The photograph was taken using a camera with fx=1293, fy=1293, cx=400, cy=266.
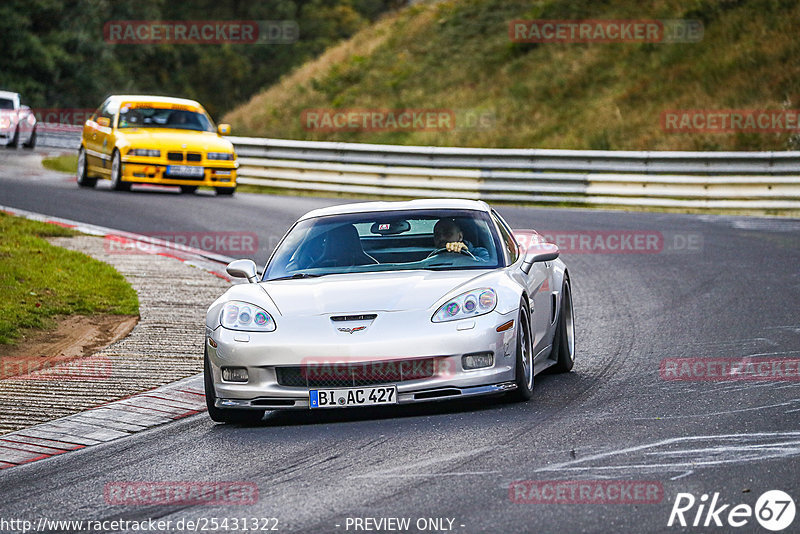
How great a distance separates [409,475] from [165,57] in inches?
2447

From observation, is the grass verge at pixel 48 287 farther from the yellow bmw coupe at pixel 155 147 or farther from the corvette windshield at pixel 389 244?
the yellow bmw coupe at pixel 155 147

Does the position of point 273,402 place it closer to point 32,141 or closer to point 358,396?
point 358,396

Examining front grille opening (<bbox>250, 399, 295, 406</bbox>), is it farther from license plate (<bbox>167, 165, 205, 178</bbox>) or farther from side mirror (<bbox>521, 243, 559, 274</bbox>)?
license plate (<bbox>167, 165, 205, 178</bbox>)

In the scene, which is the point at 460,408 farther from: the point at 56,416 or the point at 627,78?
the point at 627,78

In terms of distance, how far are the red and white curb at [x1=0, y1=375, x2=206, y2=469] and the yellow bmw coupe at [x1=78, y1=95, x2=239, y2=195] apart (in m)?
14.4

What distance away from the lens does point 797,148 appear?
83.3 ft

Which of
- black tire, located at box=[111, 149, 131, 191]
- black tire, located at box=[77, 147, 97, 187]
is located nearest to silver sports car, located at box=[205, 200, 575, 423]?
black tire, located at box=[111, 149, 131, 191]

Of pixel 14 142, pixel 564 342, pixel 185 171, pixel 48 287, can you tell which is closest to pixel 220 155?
pixel 185 171

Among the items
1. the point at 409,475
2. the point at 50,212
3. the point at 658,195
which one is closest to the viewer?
the point at 409,475

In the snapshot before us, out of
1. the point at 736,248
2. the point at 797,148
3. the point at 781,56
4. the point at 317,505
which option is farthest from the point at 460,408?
the point at 781,56

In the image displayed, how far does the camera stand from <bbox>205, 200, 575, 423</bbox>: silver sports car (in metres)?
7.50

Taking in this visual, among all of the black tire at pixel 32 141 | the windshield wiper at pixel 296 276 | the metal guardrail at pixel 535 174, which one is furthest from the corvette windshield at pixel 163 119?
the windshield wiper at pixel 296 276

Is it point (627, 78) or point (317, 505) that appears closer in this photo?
point (317, 505)

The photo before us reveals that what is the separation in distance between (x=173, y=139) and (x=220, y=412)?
16.1 m
